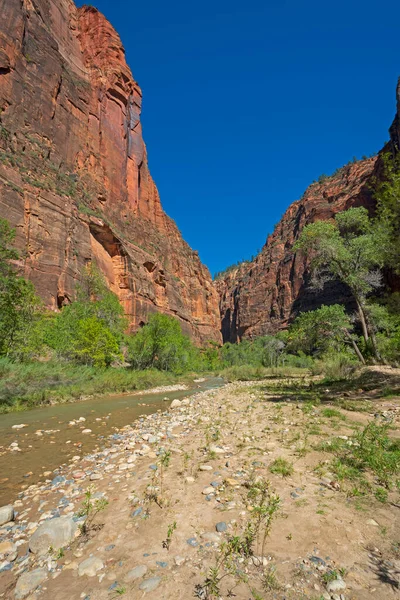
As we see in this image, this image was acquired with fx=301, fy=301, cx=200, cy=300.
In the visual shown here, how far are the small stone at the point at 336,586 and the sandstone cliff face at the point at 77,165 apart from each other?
35443mm

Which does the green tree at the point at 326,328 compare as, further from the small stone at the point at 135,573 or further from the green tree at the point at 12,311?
the green tree at the point at 12,311

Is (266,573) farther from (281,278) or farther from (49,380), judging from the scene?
(281,278)

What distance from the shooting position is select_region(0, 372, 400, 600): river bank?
7.34 feet

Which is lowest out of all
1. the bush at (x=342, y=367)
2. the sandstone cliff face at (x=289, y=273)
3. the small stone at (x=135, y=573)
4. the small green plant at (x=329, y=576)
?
the small stone at (x=135, y=573)

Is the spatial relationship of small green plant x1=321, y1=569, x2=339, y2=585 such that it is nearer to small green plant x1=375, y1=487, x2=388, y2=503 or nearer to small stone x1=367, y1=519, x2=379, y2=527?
small stone x1=367, y1=519, x2=379, y2=527

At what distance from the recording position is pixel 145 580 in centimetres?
236

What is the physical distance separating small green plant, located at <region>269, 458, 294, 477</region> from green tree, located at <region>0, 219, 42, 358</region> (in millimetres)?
17412

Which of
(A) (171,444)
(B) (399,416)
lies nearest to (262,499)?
(A) (171,444)

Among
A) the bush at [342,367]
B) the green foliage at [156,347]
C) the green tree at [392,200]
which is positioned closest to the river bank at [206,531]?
the green tree at [392,200]

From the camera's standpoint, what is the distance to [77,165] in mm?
50094

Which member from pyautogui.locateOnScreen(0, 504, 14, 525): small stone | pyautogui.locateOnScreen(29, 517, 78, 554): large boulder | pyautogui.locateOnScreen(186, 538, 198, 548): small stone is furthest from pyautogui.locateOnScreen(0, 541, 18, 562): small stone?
pyautogui.locateOnScreen(186, 538, 198, 548): small stone

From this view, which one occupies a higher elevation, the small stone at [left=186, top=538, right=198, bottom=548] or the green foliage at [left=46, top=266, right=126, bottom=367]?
the green foliage at [left=46, top=266, right=126, bottom=367]

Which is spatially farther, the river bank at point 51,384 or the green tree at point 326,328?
the green tree at point 326,328

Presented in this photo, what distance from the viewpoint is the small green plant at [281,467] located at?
4014mm
